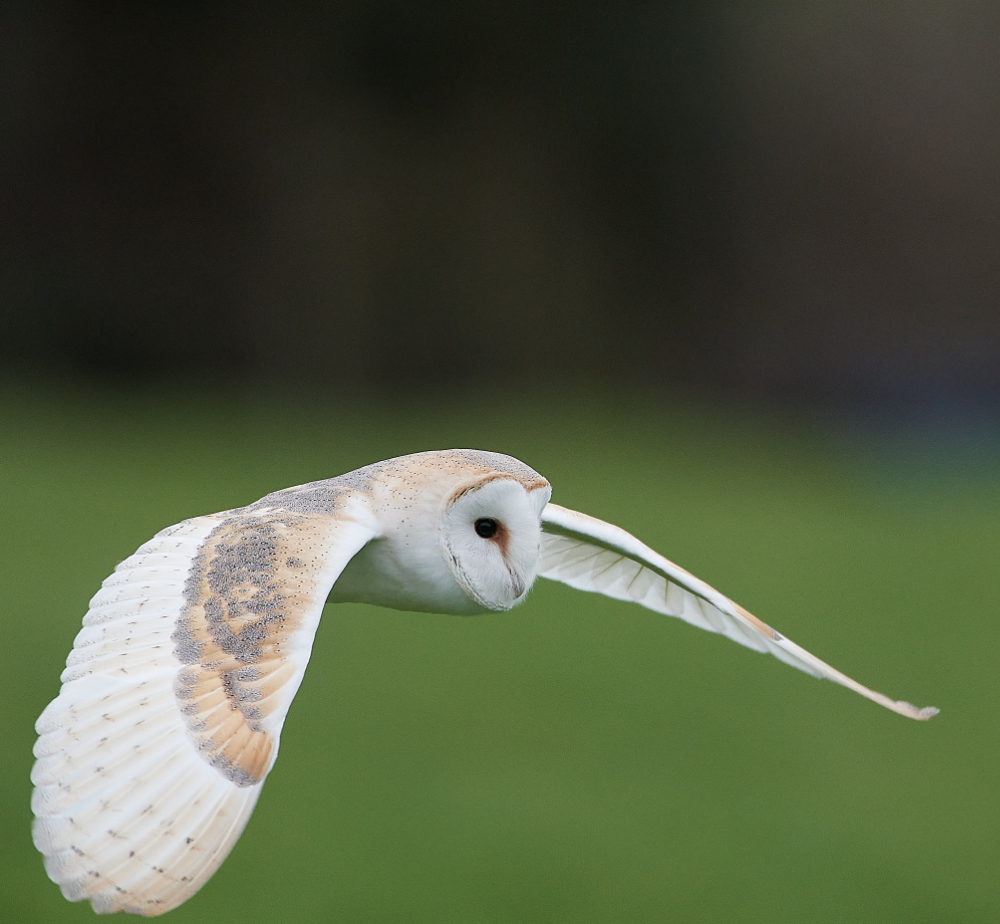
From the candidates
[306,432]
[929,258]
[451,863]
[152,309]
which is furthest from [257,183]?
[451,863]

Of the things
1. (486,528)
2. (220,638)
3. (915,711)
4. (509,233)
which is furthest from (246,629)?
(509,233)

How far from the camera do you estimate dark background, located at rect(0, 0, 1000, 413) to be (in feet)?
25.8

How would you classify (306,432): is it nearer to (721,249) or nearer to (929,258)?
(721,249)

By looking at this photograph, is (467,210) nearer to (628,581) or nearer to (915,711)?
(628,581)

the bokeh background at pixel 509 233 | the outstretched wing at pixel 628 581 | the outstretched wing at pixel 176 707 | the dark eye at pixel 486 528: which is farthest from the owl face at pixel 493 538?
the bokeh background at pixel 509 233

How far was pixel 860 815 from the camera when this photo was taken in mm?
4105

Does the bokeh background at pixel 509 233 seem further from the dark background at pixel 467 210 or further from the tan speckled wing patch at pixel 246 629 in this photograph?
the tan speckled wing patch at pixel 246 629

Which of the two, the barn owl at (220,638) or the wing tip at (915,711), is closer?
the barn owl at (220,638)

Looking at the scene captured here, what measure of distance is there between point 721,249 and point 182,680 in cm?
766

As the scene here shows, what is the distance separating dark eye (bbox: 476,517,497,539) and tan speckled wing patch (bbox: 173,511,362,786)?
0.19 meters

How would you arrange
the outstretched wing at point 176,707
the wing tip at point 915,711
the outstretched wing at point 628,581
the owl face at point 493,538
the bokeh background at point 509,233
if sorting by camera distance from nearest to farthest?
1. the outstretched wing at point 176,707
2. the owl face at point 493,538
3. the wing tip at point 915,711
4. the outstretched wing at point 628,581
5. the bokeh background at point 509,233

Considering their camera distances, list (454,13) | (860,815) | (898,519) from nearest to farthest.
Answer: (860,815) < (898,519) < (454,13)

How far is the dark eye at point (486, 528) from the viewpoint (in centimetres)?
149

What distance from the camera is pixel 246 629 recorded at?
1.21m
